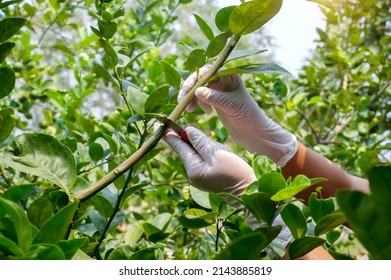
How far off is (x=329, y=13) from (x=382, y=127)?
59cm

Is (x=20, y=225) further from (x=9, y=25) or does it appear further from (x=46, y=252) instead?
(x=9, y=25)

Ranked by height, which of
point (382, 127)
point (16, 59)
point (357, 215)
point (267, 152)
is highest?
point (16, 59)

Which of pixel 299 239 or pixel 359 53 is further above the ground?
pixel 359 53

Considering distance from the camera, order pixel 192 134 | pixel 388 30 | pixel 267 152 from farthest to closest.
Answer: pixel 388 30 < pixel 267 152 < pixel 192 134

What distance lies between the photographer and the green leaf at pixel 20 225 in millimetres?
449

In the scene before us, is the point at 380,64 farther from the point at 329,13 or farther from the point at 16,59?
the point at 16,59

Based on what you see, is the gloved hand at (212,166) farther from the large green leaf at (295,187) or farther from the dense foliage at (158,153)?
the large green leaf at (295,187)

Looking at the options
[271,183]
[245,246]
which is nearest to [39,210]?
[271,183]

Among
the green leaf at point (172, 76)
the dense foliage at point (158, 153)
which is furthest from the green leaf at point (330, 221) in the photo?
the green leaf at point (172, 76)

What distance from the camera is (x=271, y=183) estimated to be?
2.12ft

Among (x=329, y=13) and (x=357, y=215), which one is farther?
(x=329, y=13)
